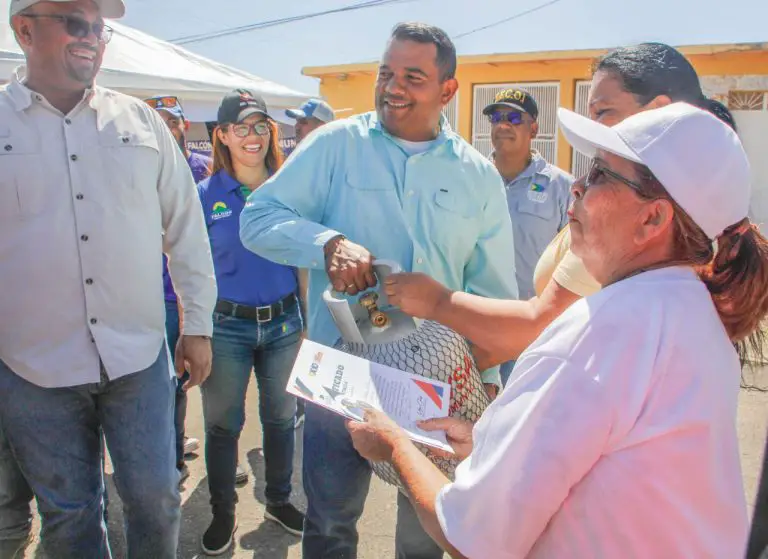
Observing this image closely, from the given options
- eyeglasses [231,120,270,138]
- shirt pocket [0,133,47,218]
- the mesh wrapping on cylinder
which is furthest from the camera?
eyeglasses [231,120,270,138]

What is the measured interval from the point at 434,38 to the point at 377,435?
1439mm

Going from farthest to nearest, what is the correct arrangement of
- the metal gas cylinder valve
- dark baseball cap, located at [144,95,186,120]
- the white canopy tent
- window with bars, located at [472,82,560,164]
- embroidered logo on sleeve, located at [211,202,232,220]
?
window with bars, located at [472,82,560,164] → the white canopy tent → dark baseball cap, located at [144,95,186,120] → embroidered logo on sleeve, located at [211,202,232,220] → the metal gas cylinder valve

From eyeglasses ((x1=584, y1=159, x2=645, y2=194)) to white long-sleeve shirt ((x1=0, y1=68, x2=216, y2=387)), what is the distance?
5.35 ft

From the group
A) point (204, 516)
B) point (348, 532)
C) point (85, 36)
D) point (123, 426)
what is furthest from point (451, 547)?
point (204, 516)

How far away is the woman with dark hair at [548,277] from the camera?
6.23ft

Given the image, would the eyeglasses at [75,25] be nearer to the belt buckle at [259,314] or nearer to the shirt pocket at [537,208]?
the belt buckle at [259,314]

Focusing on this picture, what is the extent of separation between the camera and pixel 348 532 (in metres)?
2.20

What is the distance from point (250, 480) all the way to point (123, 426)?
1.69 meters

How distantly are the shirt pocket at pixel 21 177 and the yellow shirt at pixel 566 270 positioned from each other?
5.31 feet

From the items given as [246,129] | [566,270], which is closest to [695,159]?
[566,270]

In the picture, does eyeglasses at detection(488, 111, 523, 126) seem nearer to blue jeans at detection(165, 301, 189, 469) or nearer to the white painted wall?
blue jeans at detection(165, 301, 189, 469)

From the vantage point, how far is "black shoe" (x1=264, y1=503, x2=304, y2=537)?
3.28 meters

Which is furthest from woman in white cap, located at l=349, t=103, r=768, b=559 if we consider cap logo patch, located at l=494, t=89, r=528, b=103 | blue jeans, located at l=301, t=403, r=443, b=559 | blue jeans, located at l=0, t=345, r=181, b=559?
cap logo patch, located at l=494, t=89, r=528, b=103

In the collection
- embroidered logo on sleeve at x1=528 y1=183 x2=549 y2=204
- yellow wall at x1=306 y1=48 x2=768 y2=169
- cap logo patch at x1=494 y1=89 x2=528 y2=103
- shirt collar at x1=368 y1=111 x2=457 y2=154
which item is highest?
yellow wall at x1=306 y1=48 x2=768 y2=169
